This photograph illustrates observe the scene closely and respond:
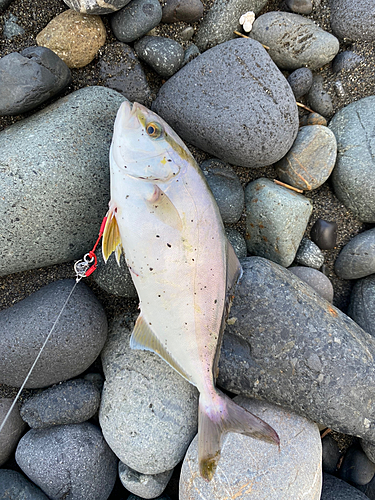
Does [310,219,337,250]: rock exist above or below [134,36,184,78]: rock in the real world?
below

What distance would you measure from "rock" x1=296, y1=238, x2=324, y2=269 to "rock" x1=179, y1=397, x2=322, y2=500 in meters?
1.23

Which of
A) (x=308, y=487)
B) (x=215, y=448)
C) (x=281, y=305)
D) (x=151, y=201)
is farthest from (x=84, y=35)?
(x=308, y=487)

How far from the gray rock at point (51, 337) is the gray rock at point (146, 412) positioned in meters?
0.27

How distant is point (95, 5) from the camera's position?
7.82ft

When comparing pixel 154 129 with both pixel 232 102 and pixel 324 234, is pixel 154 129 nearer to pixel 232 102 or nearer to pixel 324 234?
pixel 232 102

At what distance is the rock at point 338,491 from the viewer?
2.68m

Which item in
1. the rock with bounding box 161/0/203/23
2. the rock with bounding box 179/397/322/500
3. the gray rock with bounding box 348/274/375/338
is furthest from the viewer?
the gray rock with bounding box 348/274/375/338

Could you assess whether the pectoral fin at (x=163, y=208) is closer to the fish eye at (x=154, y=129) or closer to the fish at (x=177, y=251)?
the fish at (x=177, y=251)

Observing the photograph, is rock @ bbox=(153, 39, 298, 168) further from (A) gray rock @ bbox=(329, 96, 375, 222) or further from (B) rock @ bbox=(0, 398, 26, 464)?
(B) rock @ bbox=(0, 398, 26, 464)

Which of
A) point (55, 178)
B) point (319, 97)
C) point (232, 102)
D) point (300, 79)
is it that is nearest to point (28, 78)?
point (55, 178)

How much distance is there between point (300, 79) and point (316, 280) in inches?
65.4

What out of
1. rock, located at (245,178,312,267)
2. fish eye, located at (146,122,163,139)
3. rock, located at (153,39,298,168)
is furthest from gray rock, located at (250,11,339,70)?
fish eye, located at (146,122,163,139)

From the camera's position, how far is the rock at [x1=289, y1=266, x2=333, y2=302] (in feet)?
9.43

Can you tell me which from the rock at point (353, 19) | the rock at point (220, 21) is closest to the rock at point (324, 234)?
the rock at point (353, 19)
